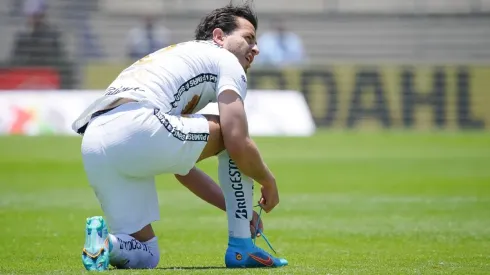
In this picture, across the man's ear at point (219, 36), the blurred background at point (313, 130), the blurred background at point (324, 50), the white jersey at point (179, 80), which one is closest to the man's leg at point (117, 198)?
the white jersey at point (179, 80)

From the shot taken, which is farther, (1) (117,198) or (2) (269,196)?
(2) (269,196)

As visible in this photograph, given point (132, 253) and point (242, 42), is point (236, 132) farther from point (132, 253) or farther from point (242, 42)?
point (132, 253)

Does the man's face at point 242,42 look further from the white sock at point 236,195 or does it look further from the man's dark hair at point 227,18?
the white sock at point 236,195

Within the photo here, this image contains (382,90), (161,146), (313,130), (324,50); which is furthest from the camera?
(324,50)

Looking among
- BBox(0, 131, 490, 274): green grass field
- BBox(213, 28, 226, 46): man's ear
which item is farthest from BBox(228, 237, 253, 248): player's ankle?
BBox(213, 28, 226, 46): man's ear

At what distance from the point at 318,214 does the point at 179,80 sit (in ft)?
14.7

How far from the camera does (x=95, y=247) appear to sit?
19.2 ft

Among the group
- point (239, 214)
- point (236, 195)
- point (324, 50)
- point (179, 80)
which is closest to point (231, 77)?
point (179, 80)

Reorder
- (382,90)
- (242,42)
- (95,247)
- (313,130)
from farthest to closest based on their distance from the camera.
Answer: (382,90)
(313,130)
(242,42)
(95,247)

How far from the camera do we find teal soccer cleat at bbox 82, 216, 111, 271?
5.84 m

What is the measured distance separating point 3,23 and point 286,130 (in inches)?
388

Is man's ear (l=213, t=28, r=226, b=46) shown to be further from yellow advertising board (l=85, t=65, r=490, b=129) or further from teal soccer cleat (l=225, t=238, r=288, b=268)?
yellow advertising board (l=85, t=65, r=490, b=129)

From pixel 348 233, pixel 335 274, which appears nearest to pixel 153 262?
pixel 335 274

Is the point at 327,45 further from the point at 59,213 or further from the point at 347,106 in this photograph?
the point at 59,213
